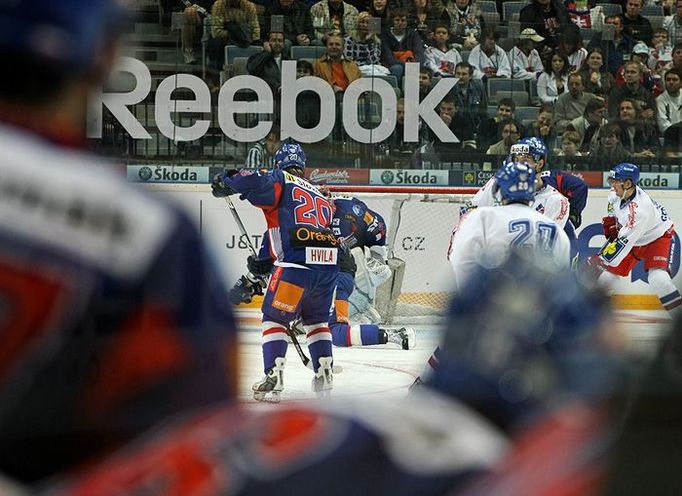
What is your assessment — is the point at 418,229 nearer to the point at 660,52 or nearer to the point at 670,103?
the point at 670,103

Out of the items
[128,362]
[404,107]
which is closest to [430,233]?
[404,107]

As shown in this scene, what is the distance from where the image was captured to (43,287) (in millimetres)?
646

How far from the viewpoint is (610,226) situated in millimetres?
9078

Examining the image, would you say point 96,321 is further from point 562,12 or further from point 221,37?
point 562,12

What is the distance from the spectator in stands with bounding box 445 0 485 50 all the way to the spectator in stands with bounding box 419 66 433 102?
A: 1.62 feet

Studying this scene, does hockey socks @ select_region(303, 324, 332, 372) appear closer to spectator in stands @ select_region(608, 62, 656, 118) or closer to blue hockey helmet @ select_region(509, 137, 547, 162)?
blue hockey helmet @ select_region(509, 137, 547, 162)

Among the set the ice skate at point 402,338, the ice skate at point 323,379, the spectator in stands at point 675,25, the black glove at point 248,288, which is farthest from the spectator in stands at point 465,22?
the ice skate at point 323,379

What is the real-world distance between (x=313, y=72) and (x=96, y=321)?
9.42 m

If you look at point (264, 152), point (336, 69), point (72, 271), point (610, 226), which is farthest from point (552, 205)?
point (72, 271)

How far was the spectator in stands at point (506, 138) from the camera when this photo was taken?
9.85 metres

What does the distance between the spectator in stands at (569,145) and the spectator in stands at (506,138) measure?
0.35 meters

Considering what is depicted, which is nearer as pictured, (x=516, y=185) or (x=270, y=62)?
(x=516, y=185)

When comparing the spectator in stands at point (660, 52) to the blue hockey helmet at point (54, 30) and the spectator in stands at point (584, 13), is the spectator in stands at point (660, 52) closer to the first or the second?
the spectator in stands at point (584, 13)

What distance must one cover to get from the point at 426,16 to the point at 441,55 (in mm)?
423
